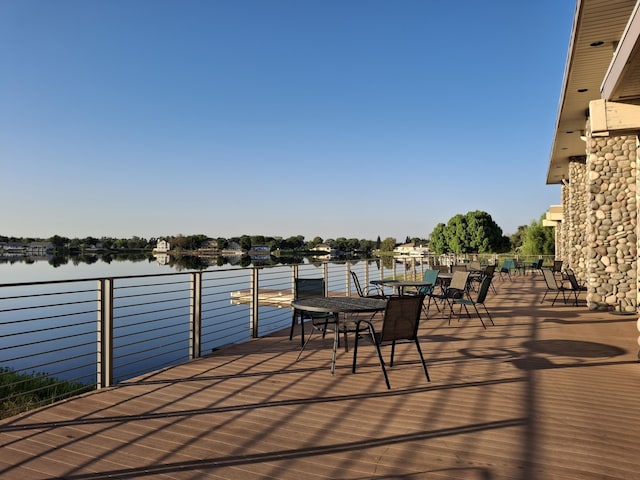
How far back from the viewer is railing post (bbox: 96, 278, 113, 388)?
11.2ft

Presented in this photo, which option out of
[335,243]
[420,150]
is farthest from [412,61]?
[335,243]

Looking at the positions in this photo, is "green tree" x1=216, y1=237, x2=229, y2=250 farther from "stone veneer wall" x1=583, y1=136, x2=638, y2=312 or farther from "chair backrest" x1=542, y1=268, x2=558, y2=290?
"stone veneer wall" x1=583, y1=136, x2=638, y2=312

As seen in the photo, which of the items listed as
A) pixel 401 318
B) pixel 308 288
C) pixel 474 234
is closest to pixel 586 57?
pixel 308 288

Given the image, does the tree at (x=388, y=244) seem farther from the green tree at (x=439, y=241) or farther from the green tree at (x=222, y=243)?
the green tree at (x=439, y=241)

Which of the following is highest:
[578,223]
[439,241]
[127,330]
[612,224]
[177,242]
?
[177,242]

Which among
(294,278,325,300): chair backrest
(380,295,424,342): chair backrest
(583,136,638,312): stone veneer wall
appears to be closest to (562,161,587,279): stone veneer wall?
(583,136,638,312): stone veneer wall

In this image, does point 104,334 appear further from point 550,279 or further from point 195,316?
point 550,279

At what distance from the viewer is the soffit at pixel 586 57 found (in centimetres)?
520

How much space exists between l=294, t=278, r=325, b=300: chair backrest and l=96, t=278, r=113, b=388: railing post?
2311 millimetres

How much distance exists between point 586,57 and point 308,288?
18.0 feet

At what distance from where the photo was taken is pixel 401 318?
348cm

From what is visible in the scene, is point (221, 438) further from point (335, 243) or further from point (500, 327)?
point (335, 243)

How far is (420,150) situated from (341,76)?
638cm

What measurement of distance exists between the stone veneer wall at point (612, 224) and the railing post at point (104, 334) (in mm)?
7972
